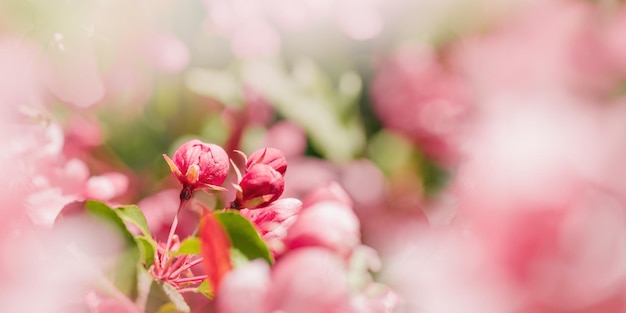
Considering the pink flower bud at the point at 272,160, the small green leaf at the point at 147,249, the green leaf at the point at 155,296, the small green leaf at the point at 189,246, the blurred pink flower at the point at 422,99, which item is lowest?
the green leaf at the point at 155,296

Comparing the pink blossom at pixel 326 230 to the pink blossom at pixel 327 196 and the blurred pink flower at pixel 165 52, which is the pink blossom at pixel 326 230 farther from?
the blurred pink flower at pixel 165 52

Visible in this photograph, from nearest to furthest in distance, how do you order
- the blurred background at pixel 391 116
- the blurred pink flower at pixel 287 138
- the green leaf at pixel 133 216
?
the blurred background at pixel 391 116, the green leaf at pixel 133 216, the blurred pink flower at pixel 287 138

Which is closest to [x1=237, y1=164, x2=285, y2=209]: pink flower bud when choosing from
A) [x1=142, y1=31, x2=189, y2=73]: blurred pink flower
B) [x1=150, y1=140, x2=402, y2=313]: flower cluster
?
[x1=150, y1=140, x2=402, y2=313]: flower cluster

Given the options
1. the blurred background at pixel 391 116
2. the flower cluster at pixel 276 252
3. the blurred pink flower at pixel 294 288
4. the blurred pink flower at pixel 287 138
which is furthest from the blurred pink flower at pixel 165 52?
the blurred pink flower at pixel 294 288

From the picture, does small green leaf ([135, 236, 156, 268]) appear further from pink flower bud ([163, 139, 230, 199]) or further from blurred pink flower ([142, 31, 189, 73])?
blurred pink flower ([142, 31, 189, 73])

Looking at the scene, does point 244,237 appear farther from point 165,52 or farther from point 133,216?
point 165,52

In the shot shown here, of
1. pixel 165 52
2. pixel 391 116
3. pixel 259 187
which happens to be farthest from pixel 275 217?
pixel 165 52
